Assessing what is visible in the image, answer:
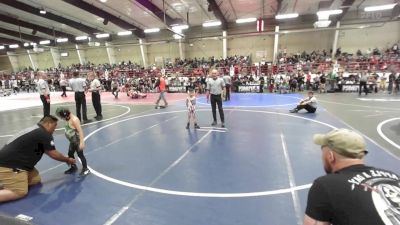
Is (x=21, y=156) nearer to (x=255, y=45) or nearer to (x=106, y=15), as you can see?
(x=106, y=15)

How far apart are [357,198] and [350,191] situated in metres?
0.05

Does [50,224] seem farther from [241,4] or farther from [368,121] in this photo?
[241,4]

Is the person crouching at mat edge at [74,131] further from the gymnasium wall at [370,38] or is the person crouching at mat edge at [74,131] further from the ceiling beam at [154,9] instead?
the gymnasium wall at [370,38]

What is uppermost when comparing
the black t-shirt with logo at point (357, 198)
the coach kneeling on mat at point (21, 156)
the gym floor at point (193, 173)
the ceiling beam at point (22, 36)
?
the ceiling beam at point (22, 36)

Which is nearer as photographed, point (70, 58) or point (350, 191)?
point (350, 191)

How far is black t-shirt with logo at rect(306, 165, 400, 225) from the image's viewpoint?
1.63m

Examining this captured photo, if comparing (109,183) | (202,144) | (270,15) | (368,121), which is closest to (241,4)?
(270,15)

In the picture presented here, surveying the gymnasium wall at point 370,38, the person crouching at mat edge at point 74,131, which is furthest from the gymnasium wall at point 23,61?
the person crouching at mat edge at point 74,131

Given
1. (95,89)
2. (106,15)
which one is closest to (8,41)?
(106,15)

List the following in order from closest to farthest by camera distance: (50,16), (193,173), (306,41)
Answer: (193,173), (50,16), (306,41)

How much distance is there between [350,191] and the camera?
67.4 inches

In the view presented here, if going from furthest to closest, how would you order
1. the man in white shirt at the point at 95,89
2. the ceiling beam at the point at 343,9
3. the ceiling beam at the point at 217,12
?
the ceiling beam at the point at 217,12, the ceiling beam at the point at 343,9, the man in white shirt at the point at 95,89

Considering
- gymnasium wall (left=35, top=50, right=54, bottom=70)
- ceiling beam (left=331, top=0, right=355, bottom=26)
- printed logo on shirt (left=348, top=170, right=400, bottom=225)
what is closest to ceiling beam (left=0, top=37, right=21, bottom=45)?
gymnasium wall (left=35, top=50, right=54, bottom=70)

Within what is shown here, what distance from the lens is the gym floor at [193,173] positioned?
12.9 ft
